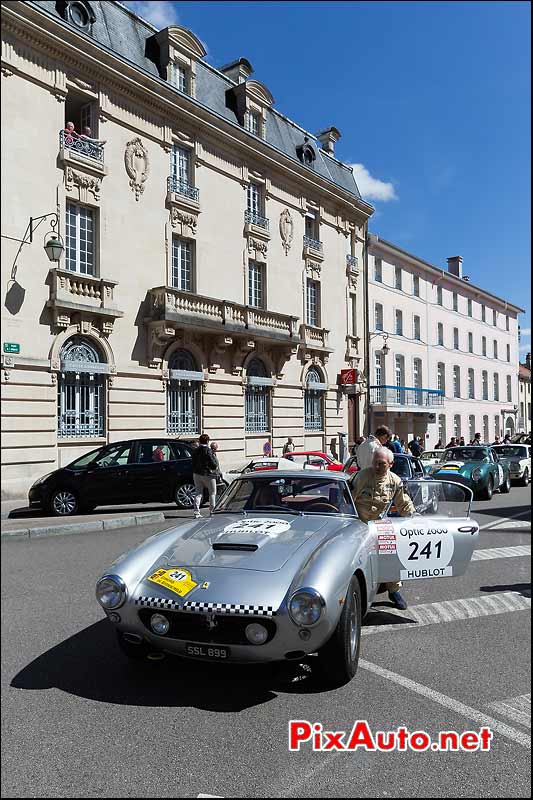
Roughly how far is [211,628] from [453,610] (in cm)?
195

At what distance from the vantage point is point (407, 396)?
43.7ft

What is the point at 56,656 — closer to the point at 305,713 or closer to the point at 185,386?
the point at 305,713

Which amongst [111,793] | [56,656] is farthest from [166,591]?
[111,793]

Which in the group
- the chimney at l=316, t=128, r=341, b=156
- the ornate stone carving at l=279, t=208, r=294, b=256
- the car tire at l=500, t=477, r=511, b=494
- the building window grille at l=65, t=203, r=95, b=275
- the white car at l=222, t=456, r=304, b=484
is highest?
the ornate stone carving at l=279, t=208, r=294, b=256

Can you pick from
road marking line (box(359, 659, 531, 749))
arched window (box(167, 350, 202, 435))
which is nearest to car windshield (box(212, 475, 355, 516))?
road marking line (box(359, 659, 531, 749))

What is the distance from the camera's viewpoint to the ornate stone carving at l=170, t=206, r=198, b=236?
14122 millimetres

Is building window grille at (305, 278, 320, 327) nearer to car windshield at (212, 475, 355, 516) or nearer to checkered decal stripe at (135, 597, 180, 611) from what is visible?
car windshield at (212, 475, 355, 516)

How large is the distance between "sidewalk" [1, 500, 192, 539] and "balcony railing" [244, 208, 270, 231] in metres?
9.85

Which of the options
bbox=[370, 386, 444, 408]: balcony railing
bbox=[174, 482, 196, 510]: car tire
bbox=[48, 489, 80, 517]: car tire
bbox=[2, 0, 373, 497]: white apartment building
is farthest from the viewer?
bbox=[370, 386, 444, 408]: balcony railing

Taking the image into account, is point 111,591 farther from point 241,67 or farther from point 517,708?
point 241,67

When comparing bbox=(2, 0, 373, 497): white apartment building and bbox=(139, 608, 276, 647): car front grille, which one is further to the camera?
bbox=(2, 0, 373, 497): white apartment building

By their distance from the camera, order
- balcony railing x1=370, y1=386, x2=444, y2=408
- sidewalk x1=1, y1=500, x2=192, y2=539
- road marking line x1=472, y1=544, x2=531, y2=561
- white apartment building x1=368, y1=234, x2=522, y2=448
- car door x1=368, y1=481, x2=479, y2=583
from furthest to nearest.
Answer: balcony railing x1=370, y1=386, x2=444, y2=408 → white apartment building x1=368, y1=234, x2=522, y2=448 → road marking line x1=472, y1=544, x2=531, y2=561 → car door x1=368, y1=481, x2=479, y2=583 → sidewalk x1=1, y1=500, x2=192, y2=539

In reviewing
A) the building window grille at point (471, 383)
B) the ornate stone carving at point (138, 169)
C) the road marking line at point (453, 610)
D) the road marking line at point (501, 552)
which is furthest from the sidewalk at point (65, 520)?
the building window grille at point (471, 383)

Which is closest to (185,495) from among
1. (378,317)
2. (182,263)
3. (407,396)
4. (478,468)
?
(478,468)
